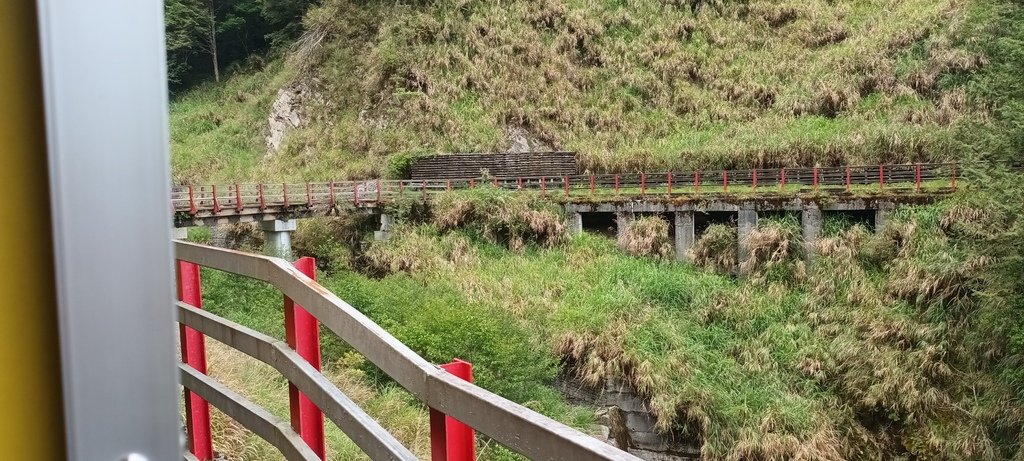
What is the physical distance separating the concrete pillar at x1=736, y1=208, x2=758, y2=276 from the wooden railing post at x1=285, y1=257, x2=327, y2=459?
1389 cm

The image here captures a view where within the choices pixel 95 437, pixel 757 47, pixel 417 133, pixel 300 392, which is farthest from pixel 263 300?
pixel 757 47

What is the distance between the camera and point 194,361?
3322 mm

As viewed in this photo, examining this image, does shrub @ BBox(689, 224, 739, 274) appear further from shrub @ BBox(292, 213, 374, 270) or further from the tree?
the tree

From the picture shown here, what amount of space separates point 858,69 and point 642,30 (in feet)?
25.2

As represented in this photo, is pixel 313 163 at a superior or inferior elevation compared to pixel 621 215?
superior

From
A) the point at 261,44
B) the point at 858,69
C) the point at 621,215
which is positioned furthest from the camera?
the point at 261,44

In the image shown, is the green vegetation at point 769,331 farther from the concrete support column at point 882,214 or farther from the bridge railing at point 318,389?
the bridge railing at point 318,389

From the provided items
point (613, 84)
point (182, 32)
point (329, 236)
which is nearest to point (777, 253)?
point (329, 236)

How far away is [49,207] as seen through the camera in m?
0.69

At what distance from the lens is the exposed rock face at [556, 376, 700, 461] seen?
11.1 meters

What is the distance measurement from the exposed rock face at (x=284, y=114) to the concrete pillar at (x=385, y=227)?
31.0 feet

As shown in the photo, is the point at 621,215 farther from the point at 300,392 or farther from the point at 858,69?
the point at 300,392

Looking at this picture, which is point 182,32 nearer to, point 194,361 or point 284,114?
point 284,114

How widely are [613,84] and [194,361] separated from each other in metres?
21.9
